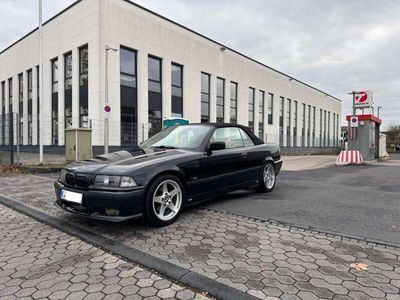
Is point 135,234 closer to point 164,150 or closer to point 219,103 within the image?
point 164,150

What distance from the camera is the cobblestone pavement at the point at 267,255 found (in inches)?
104

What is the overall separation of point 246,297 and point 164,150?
288 cm

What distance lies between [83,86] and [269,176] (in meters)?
14.9

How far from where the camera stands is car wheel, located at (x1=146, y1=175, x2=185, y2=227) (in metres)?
4.07

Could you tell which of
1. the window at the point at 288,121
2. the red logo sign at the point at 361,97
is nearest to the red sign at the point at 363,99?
the red logo sign at the point at 361,97

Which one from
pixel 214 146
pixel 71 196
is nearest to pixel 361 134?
pixel 214 146

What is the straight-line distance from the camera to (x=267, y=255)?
3318 millimetres

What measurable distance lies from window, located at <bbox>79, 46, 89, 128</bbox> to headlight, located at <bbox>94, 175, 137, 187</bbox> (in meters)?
15.0

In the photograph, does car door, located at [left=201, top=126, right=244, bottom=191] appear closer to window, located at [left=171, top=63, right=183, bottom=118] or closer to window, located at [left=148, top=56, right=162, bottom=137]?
window, located at [left=148, top=56, right=162, bottom=137]

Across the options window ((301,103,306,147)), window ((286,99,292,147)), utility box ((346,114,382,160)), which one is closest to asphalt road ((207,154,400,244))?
utility box ((346,114,382,160))

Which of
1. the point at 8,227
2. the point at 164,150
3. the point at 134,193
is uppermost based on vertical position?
the point at 164,150

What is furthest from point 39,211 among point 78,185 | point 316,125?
point 316,125

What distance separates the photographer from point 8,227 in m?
4.50

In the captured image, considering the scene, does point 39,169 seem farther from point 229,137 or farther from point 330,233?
point 330,233
